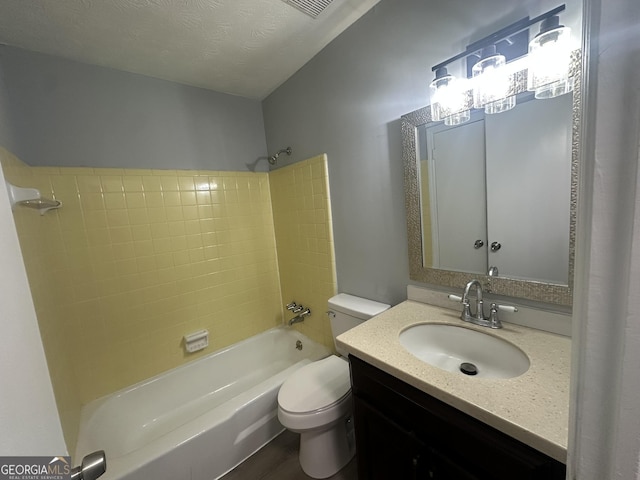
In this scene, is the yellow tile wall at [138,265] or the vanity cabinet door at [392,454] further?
the yellow tile wall at [138,265]

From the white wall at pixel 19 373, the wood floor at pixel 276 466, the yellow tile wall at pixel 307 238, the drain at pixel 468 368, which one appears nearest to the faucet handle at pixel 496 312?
the drain at pixel 468 368

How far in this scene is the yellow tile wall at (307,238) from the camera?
5.81 feet

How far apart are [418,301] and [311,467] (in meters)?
1.03

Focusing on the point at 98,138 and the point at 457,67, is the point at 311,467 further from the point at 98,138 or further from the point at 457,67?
the point at 98,138

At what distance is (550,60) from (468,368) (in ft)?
3.61

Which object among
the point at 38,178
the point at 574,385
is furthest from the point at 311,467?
the point at 38,178

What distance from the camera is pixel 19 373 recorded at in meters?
0.43

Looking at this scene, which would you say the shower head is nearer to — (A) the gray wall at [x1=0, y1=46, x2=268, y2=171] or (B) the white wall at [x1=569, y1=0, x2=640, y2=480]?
(A) the gray wall at [x1=0, y1=46, x2=268, y2=171]

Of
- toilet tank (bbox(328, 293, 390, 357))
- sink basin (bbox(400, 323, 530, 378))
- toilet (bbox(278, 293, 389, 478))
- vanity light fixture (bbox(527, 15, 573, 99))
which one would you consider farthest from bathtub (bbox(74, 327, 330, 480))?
vanity light fixture (bbox(527, 15, 573, 99))

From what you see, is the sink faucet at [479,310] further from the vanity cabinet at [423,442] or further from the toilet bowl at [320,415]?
the toilet bowl at [320,415]

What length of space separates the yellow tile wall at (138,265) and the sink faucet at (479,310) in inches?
37.4

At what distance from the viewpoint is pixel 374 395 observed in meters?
0.95

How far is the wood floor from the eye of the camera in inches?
53.4

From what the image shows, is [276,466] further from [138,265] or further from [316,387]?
[138,265]
